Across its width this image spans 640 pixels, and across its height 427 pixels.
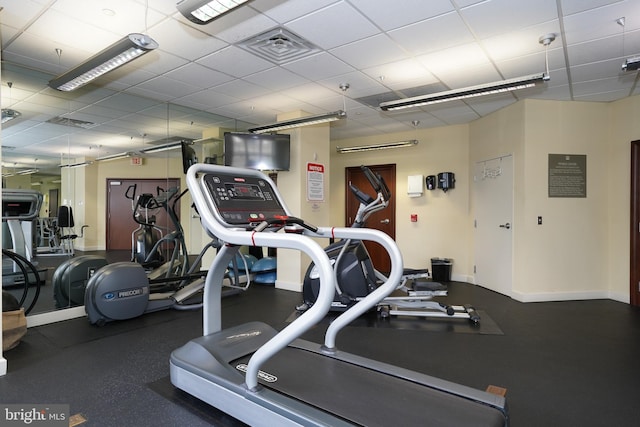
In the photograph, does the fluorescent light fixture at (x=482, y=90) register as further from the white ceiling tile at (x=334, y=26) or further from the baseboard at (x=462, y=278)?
the baseboard at (x=462, y=278)

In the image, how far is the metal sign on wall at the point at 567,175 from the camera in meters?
5.20

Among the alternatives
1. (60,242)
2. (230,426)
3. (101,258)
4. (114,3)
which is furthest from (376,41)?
(60,242)

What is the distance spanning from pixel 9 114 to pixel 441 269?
710 cm

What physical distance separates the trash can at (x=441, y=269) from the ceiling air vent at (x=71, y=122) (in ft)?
21.1

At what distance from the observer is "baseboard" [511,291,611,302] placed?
16.8ft

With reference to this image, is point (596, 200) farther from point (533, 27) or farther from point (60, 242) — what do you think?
point (60, 242)

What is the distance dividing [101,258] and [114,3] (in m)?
3.04

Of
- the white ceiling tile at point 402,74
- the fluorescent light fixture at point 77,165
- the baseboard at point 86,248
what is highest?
the white ceiling tile at point 402,74

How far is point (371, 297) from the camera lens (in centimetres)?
232

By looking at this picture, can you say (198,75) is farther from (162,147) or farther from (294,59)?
(162,147)

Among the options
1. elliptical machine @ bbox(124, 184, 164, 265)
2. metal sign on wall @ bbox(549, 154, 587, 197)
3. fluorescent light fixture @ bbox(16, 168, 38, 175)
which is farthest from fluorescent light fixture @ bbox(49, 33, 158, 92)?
metal sign on wall @ bbox(549, 154, 587, 197)

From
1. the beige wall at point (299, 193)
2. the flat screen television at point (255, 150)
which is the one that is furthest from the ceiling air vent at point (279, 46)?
the beige wall at point (299, 193)

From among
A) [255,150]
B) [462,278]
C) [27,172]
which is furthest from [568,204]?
[27,172]

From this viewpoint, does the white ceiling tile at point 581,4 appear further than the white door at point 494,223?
No
